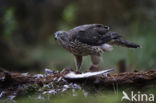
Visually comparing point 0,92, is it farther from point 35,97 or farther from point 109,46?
point 109,46

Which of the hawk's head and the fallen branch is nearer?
the fallen branch

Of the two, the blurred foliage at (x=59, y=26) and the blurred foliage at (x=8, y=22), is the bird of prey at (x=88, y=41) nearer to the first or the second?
→ the blurred foliage at (x=59, y=26)

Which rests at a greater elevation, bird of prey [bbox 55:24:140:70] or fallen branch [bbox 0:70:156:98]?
bird of prey [bbox 55:24:140:70]

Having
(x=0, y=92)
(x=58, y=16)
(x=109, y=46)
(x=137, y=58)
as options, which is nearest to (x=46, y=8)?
(x=58, y=16)

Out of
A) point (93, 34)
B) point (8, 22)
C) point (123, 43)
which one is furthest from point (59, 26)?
point (93, 34)

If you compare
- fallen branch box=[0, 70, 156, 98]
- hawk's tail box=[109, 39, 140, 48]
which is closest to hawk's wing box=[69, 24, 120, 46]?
hawk's tail box=[109, 39, 140, 48]

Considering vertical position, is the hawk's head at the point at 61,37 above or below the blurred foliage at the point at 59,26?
below

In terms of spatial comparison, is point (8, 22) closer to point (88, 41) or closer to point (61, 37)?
point (61, 37)

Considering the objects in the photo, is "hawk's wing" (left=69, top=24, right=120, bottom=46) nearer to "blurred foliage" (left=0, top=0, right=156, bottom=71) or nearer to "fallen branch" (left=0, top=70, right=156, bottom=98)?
"blurred foliage" (left=0, top=0, right=156, bottom=71)

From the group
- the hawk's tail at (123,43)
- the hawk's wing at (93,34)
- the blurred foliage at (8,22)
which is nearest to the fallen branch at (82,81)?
→ the hawk's wing at (93,34)
